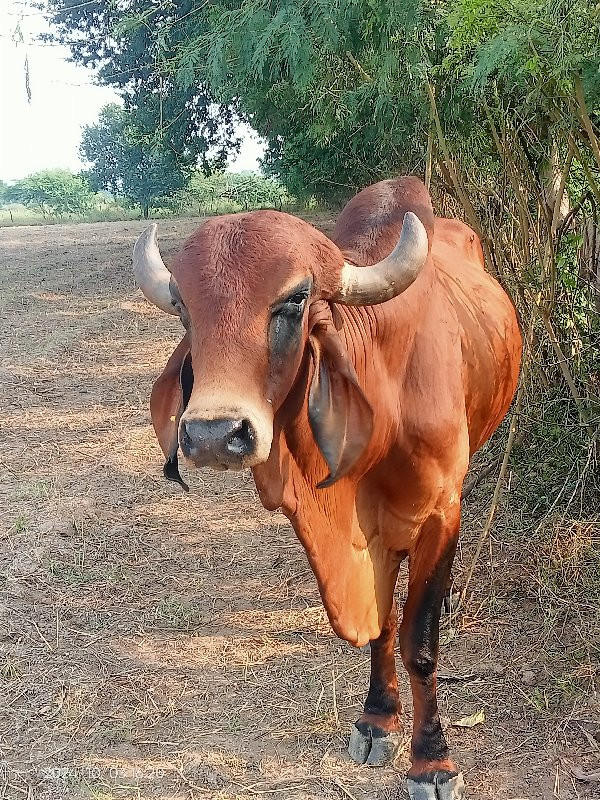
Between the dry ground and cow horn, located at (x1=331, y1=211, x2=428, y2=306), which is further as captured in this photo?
the dry ground

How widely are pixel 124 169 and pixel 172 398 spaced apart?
3019 cm

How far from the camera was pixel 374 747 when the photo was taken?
2.99 metres

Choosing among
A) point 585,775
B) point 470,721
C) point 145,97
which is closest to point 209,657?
point 470,721

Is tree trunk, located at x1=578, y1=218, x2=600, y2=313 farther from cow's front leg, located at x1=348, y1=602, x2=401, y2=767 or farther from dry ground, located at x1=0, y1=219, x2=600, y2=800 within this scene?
cow's front leg, located at x1=348, y1=602, x2=401, y2=767

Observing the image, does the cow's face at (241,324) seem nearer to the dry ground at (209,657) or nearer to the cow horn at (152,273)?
the cow horn at (152,273)

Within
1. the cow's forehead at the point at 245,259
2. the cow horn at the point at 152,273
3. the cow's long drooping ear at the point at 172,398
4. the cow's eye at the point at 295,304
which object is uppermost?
the cow's forehead at the point at 245,259

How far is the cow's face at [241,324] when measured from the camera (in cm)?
173

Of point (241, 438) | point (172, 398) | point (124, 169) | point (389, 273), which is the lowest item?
point (124, 169)

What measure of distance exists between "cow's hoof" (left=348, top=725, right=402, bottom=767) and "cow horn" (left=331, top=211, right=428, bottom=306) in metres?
1.77

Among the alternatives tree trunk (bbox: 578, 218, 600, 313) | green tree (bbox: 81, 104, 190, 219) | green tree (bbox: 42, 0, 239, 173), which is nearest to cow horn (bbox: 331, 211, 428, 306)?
tree trunk (bbox: 578, 218, 600, 313)

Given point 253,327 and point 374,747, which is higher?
point 253,327

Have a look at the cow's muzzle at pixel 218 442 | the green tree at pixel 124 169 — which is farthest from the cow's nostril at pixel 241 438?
the green tree at pixel 124 169

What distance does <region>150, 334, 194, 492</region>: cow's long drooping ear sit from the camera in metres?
2.11

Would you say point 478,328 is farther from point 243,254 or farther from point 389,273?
point 243,254
